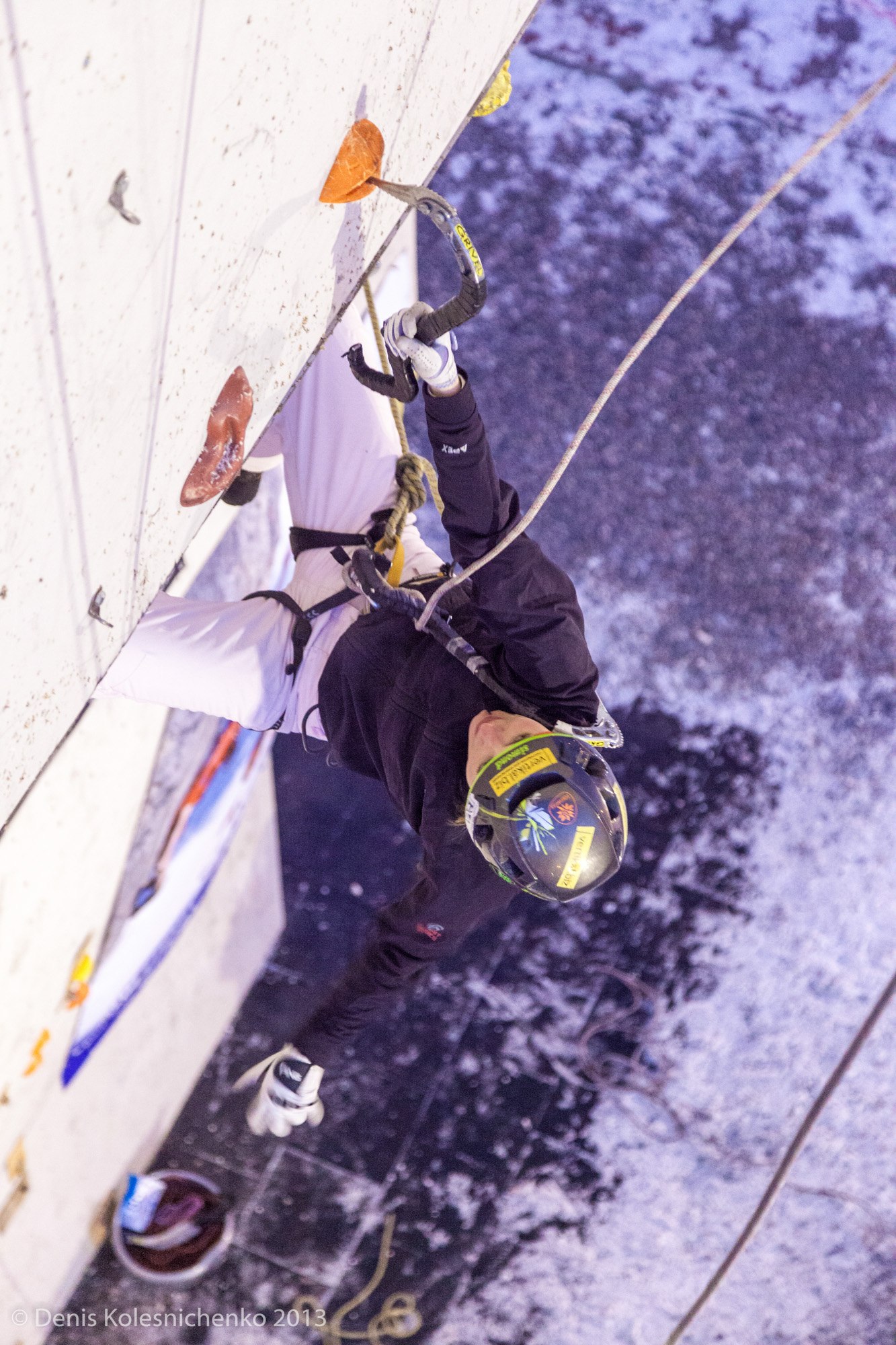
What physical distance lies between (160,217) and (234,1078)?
3171 millimetres

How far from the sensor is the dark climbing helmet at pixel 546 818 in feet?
5.52

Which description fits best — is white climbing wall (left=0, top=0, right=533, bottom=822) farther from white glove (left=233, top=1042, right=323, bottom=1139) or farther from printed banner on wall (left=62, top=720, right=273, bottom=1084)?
printed banner on wall (left=62, top=720, right=273, bottom=1084)

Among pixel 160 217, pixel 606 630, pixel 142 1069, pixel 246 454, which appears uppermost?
pixel 606 630

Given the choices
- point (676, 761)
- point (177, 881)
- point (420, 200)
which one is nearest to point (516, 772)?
point (420, 200)

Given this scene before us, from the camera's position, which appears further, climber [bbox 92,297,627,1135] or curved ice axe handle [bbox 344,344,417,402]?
climber [bbox 92,297,627,1135]

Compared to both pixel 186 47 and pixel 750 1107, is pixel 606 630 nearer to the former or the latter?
pixel 750 1107

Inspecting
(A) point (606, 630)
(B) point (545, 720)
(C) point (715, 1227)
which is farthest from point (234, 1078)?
(B) point (545, 720)

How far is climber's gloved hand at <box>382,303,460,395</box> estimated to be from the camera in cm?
142

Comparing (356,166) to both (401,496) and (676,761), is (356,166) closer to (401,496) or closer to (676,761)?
(401,496)

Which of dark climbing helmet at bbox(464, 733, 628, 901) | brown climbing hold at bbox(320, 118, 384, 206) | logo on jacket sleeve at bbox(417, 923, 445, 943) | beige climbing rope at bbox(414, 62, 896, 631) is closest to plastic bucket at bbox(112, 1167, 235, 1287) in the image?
logo on jacket sleeve at bbox(417, 923, 445, 943)

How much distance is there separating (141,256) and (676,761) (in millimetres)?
2679

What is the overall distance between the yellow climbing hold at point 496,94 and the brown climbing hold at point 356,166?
0.52 meters

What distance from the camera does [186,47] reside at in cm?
85

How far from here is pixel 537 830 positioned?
1.69 meters
